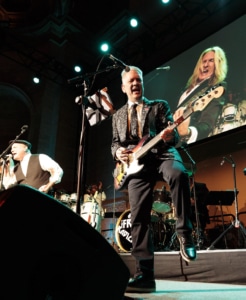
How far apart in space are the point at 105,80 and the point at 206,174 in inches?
214

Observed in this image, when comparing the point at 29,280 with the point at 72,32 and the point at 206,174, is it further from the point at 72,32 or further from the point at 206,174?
the point at 72,32

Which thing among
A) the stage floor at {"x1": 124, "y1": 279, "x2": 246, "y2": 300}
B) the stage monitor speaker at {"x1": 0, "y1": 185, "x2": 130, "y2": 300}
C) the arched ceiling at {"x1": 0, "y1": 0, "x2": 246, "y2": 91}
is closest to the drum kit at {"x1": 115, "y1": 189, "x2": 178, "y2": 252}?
the stage floor at {"x1": 124, "y1": 279, "x2": 246, "y2": 300}

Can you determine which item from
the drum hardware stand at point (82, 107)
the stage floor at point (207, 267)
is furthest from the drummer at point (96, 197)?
the stage floor at point (207, 267)

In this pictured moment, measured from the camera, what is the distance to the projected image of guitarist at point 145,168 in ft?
7.07

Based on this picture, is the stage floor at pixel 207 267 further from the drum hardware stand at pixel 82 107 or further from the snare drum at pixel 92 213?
the snare drum at pixel 92 213

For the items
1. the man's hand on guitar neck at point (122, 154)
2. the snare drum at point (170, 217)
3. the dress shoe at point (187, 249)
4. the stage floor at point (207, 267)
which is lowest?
the stage floor at point (207, 267)

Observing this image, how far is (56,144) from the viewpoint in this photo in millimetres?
10602

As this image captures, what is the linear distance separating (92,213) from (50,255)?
6380 millimetres

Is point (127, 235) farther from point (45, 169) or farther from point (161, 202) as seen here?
point (45, 169)

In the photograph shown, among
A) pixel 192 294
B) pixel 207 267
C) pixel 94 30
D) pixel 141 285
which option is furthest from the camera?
pixel 94 30

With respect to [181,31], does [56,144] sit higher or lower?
lower

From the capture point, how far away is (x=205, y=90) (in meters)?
6.16

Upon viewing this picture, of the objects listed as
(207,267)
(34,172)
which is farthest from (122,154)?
(34,172)

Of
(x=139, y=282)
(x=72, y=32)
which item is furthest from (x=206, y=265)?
(x=72, y=32)
